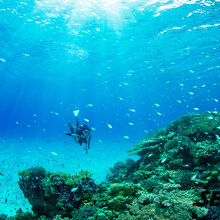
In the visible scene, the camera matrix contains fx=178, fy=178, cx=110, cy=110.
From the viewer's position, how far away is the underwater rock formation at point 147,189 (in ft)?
15.7

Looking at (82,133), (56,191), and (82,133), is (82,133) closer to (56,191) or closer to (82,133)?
(82,133)

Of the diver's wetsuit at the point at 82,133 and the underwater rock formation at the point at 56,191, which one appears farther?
the diver's wetsuit at the point at 82,133

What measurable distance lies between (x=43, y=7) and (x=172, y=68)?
3269 centimetres

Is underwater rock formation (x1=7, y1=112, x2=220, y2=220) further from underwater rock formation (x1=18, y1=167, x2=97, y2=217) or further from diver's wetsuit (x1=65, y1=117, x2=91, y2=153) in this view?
diver's wetsuit (x1=65, y1=117, x2=91, y2=153)

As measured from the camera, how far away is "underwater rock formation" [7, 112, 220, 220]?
4788 mm

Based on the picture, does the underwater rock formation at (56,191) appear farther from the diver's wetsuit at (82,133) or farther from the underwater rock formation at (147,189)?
the diver's wetsuit at (82,133)

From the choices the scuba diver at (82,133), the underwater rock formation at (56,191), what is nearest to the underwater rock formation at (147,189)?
the underwater rock formation at (56,191)

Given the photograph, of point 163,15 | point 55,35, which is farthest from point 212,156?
point 55,35

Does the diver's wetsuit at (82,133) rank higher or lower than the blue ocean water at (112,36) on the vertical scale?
lower

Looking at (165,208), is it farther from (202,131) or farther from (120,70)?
(120,70)

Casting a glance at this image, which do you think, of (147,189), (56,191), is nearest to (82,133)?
(56,191)

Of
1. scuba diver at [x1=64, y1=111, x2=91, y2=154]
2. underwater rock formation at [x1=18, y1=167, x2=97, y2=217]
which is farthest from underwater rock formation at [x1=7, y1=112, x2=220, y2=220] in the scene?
scuba diver at [x1=64, y1=111, x2=91, y2=154]

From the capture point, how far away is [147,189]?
665 centimetres

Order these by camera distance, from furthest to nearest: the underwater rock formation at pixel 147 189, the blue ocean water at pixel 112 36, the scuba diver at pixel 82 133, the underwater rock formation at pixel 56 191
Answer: the blue ocean water at pixel 112 36
the scuba diver at pixel 82 133
the underwater rock formation at pixel 56 191
the underwater rock formation at pixel 147 189
